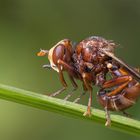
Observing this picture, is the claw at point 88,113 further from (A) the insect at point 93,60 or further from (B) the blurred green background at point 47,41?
(B) the blurred green background at point 47,41

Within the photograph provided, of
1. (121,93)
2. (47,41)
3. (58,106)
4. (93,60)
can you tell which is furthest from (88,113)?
(47,41)

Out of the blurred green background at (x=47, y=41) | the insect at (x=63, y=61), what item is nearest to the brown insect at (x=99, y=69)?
the insect at (x=63, y=61)

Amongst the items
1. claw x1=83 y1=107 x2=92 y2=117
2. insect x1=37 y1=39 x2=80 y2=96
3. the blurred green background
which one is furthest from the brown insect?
the blurred green background

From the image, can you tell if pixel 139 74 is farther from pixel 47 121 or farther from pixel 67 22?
pixel 67 22

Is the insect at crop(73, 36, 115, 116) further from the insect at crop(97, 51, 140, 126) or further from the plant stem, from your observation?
the plant stem

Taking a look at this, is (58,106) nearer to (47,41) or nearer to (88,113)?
(88,113)

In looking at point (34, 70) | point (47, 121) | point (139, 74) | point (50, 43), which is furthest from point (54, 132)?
point (139, 74)
